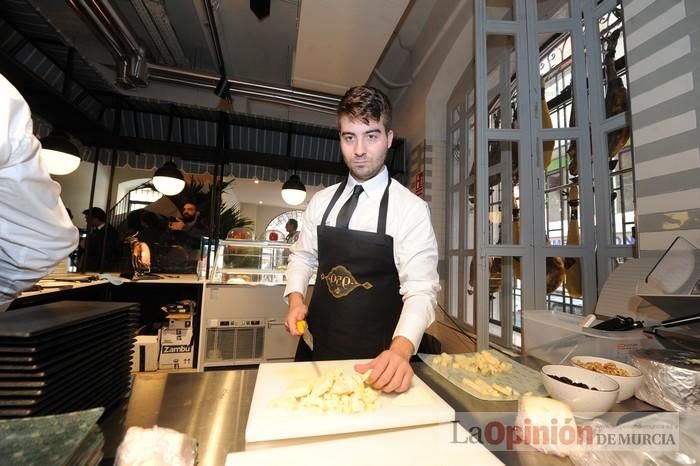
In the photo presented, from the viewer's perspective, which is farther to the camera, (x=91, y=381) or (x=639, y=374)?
(x=639, y=374)

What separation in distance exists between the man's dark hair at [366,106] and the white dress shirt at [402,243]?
0.27 metres

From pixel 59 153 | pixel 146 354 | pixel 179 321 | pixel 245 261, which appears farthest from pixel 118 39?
pixel 146 354

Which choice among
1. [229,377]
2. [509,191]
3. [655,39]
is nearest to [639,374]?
[229,377]

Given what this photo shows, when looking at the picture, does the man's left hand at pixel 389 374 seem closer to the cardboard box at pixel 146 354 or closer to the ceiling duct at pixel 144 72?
the cardboard box at pixel 146 354

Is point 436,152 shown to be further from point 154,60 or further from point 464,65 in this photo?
point 154,60

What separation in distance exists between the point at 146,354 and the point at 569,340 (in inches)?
147

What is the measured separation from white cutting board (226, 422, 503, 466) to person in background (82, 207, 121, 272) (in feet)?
14.7

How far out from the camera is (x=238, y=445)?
2.04 ft

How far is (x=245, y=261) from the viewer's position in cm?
377

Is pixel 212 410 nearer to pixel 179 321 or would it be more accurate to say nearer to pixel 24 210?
pixel 24 210

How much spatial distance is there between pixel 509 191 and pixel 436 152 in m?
1.68

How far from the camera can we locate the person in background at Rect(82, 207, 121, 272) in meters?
3.95

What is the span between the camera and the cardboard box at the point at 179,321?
10.9 ft

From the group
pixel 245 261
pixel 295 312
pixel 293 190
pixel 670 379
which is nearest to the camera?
pixel 670 379
